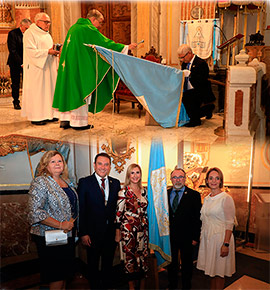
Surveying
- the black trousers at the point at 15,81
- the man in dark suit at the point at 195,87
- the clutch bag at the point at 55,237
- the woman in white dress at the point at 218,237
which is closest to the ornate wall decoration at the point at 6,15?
the black trousers at the point at 15,81

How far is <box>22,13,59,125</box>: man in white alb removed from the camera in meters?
6.28

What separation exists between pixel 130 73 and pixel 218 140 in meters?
→ 1.57

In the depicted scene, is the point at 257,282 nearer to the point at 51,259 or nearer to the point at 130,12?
the point at 51,259

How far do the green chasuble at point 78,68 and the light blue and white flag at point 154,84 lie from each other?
0.26 metres

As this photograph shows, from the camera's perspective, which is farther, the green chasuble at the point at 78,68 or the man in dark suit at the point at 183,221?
the green chasuble at the point at 78,68

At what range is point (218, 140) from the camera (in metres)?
5.53

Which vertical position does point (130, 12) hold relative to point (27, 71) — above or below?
above

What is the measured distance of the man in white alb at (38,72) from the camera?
6.28 meters

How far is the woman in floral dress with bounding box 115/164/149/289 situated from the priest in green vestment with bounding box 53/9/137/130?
9.42 feet

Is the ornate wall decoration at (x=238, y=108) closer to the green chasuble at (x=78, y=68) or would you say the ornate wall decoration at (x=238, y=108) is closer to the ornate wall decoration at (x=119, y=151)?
the ornate wall decoration at (x=119, y=151)

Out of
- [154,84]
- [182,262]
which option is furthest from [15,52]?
[182,262]

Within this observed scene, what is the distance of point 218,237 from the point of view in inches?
125

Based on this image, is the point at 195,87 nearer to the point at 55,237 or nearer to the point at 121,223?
the point at 121,223

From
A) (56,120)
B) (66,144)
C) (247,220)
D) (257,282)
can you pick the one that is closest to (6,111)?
(56,120)
